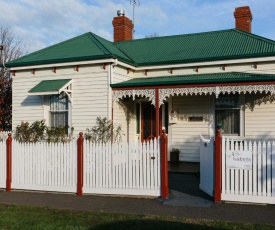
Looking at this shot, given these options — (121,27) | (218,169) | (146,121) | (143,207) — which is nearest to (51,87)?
(146,121)

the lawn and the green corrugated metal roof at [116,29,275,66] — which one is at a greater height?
the green corrugated metal roof at [116,29,275,66]

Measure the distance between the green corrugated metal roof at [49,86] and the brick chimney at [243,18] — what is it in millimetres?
8554

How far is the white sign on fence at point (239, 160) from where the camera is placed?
25.6 ft

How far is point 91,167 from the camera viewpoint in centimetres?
911

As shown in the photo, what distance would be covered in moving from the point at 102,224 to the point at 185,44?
11244 millimetres

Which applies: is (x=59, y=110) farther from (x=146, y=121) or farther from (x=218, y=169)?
(x=218, y=169)

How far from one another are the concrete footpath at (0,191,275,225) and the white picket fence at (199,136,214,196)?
72cm

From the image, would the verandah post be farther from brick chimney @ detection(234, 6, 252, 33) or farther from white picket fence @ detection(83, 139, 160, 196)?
brick chimney @ detection(234, 6, 252, 33)

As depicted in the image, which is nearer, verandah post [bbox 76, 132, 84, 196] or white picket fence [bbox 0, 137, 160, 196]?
white picket fence [bbox 0, 137, 160, 196]

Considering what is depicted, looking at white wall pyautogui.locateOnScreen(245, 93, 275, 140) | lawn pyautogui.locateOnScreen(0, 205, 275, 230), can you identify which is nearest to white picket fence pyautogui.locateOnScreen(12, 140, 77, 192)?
lawn pyautogui.locateOnScreen(0, 205, 275, 230)

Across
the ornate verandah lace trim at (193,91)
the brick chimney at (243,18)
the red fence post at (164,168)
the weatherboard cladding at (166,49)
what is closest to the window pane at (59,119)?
the weatherboard cladding at (166,49)

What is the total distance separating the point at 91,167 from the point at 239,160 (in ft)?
12.0

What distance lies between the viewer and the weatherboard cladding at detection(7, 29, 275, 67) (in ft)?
44.3

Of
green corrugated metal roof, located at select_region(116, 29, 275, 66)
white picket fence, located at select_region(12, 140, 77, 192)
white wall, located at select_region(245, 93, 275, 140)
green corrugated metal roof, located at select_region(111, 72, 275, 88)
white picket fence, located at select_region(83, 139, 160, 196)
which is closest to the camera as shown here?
white picket fence, located at select_region(83, 139, 160, 196)
